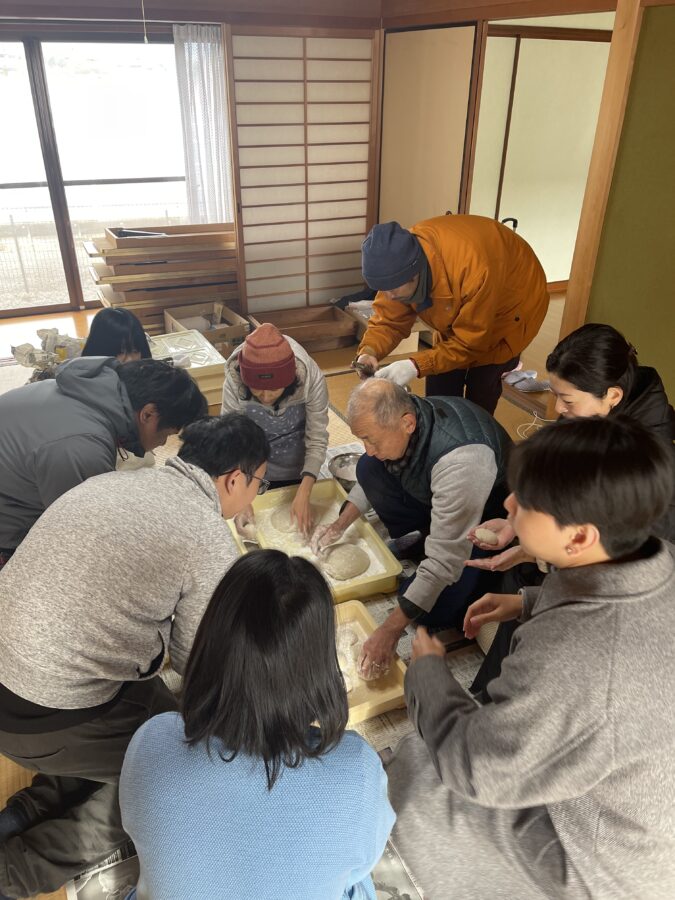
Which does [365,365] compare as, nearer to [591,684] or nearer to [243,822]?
[591,684]

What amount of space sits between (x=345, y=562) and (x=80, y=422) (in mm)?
1137

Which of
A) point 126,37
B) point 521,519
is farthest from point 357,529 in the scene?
point 126,37

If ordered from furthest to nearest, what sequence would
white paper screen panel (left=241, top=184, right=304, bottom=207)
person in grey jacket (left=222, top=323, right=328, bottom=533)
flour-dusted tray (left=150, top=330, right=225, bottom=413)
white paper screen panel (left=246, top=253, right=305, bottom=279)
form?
white paper screen panel (left=246, top=253, right=305, bottom=279)
white paper screen panel (left=241, top=184, right=304, bottom=207)
flour-dusted tray (left=150, top=330, right=225, bottom=413)
person in grey jacket (left=222, top=323, right=328, bottom=533)

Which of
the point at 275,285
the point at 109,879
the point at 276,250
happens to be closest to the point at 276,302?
the point at 275,285

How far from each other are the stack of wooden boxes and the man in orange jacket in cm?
245

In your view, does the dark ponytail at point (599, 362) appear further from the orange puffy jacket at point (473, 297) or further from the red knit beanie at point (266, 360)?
the red knit beanie at point (266, 360)

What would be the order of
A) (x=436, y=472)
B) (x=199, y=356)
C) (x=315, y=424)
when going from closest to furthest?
(x=436, y=472) < (x=315, y=424) < (x=199, y=356)

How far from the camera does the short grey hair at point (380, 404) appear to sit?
2021mm

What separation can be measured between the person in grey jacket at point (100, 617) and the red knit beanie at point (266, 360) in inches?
33.6

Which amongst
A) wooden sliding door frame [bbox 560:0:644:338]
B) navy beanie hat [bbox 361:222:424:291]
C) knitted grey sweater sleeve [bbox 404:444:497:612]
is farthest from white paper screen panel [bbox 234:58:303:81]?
knitted grey sweater sleeve [bbox 404:444:497:612]

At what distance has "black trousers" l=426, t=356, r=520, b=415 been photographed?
3229 millimetres

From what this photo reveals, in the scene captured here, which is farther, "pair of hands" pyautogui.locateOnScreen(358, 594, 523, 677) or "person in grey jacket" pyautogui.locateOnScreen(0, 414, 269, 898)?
"pair of hands" pyautogui.locateOnScreen(358, 594, 523, 677)

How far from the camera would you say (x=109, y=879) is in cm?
163

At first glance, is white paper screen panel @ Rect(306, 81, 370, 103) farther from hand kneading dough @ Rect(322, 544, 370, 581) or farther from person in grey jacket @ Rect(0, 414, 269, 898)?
person in grey jacket @ Rect(0, 414, 269, 898)
